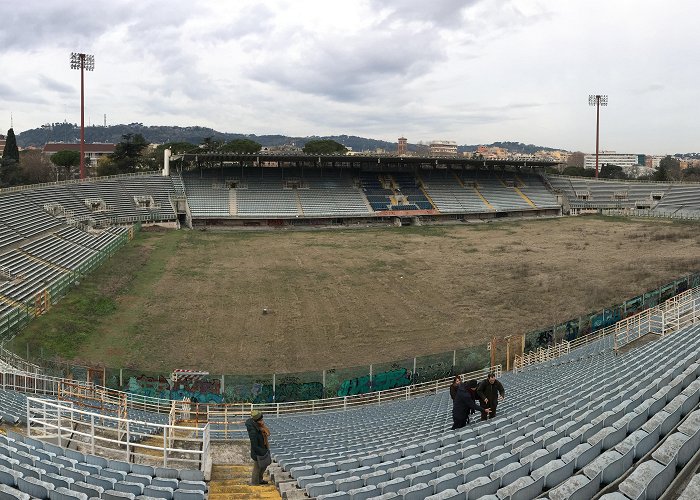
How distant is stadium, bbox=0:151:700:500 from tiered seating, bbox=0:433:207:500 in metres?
0.03

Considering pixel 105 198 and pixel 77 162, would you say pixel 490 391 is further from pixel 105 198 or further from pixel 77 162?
pixel 77 162

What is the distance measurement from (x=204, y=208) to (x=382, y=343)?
1460 inches

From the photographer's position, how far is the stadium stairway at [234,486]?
708cm

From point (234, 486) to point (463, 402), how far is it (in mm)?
4052

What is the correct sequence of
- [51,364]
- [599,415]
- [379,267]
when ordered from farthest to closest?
[379,267], [51,364], [599,415]

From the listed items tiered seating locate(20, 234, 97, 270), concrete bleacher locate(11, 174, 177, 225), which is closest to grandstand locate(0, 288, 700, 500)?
tiered seating locate(20, 234, 97, 270)

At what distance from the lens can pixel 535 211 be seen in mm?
64438

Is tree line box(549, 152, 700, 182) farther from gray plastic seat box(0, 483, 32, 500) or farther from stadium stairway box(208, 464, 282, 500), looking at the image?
gray plastic seat box(0, 483, 32, 500)

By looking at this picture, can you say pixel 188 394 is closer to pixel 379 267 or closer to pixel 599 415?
pixel 599 415

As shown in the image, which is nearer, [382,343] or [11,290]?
[382,343]

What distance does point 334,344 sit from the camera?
20.2m

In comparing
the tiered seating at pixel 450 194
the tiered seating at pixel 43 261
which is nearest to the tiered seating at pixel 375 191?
the tiered seating at pixel 450 194

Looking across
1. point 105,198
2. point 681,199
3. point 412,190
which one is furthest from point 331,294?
point 681,199

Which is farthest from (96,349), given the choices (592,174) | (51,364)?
(592,174)
